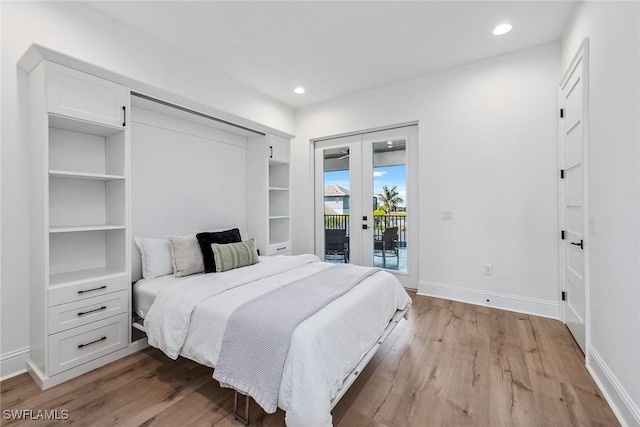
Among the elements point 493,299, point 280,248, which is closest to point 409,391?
point 493,299

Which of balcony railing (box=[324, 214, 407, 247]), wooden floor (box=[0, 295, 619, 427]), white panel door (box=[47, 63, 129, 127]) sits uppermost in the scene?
white panel door (box=[47, 63, 129, 127])

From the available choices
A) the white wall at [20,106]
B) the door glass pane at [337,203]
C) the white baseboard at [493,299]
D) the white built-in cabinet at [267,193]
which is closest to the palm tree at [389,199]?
the door glass pane at [337,203]

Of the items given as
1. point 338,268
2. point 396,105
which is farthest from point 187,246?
point 396,105

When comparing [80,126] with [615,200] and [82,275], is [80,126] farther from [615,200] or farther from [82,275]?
[615,200]

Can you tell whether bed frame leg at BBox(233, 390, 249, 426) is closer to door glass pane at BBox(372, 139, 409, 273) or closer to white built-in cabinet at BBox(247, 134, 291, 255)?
white built-in cabinet at BBox(247, 134, 291, 255)

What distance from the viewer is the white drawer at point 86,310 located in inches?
76.4

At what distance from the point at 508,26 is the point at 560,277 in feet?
8.55

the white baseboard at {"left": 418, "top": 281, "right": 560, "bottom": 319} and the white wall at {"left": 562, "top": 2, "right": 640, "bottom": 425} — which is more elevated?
the white wall at {"left": 562, "top": 2, "right": 640, "bottom": 425}

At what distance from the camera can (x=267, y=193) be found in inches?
150

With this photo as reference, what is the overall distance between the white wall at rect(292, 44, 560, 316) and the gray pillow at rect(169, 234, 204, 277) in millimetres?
2802

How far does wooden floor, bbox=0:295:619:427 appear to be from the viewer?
1609 mm

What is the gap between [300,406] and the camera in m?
1.30

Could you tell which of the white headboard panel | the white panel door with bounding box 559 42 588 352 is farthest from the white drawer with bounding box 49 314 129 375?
the white panel door with bounding box 559 42 588 352

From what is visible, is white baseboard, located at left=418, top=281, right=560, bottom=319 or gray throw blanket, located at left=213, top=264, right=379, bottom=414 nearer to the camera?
gray throw blanket, located at left=213, top=264, right=379, bottom=414
